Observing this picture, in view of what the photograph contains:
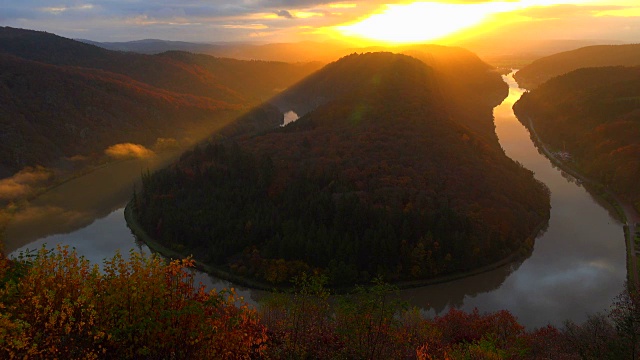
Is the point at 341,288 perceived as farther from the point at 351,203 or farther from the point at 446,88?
the point at 446,88

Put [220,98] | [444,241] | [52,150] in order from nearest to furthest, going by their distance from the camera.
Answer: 1. [444,241]
2. [52,150]
3. [220,98]

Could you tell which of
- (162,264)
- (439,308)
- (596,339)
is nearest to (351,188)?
(439,308)

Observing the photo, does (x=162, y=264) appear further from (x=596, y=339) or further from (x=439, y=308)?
(x=439, y=308)

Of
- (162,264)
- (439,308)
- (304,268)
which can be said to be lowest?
(439,308)

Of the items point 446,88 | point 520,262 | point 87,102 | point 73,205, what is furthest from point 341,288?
point 446,88

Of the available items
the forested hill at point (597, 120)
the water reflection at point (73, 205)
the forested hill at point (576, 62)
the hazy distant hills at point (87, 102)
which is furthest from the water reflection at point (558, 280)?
the forested hill at point (576, 62)

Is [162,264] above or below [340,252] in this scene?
above
